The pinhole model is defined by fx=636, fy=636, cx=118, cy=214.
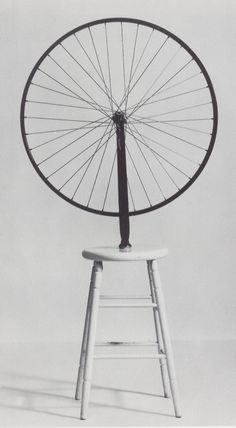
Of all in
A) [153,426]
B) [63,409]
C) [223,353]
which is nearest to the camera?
[153,426]

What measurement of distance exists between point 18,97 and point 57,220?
23.2 inches

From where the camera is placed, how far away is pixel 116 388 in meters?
2.40

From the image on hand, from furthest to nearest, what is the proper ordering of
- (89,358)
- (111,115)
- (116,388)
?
(111,115), (116,388), (89,358)

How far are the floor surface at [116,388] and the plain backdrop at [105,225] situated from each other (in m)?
0.15

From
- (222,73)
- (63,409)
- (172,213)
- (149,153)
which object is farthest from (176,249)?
(63,409)

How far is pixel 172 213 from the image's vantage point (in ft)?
9.66

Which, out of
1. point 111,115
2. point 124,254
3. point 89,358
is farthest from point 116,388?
point 111,115

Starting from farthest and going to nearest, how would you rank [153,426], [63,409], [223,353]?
1. [223,353]
2. [63,409]
3. [153,426]

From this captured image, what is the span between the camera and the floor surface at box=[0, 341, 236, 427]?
208 centimetres

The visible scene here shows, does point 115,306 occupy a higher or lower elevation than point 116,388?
higher

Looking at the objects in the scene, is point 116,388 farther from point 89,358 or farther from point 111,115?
point 111,115

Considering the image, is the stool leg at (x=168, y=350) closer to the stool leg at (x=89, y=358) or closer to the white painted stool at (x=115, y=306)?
the white painted stool at (x=115, y=306)

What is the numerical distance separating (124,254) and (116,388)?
24.1 inches

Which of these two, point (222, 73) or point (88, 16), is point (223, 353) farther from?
point (88, 16)
